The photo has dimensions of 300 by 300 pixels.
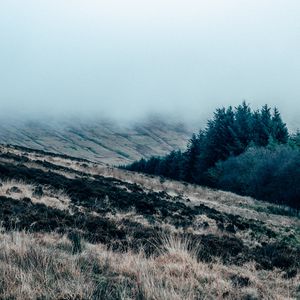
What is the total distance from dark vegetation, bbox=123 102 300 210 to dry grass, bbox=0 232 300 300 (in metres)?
38.2

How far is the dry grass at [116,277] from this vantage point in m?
5.39

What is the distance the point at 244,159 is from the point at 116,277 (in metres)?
50.4

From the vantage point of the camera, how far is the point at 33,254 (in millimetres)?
6645

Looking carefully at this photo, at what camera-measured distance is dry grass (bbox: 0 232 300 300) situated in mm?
5387

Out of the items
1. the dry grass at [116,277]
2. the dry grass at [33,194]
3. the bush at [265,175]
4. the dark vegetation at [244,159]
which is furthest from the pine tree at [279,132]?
the dry grass at [116,277]

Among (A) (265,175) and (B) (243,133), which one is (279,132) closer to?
(B) (243,133)

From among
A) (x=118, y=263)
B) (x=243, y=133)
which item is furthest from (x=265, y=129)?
(x=118, y=263)

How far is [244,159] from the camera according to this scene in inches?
2183

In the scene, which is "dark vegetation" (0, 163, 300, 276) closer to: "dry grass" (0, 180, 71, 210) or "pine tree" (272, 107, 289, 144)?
"dry grass" (0, 180, 71, 210)

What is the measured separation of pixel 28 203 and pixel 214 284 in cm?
947

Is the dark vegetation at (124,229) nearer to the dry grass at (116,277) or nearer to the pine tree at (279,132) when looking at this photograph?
the dry grass at (116,277)

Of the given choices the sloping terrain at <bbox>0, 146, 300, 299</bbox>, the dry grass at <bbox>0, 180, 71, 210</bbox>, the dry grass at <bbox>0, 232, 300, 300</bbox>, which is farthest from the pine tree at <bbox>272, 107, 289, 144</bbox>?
the dry grass at <bbox>0, 232, 300, 300</bbox>

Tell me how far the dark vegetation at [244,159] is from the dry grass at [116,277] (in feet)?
125

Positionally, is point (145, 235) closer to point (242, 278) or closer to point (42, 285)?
point (242, 278)
